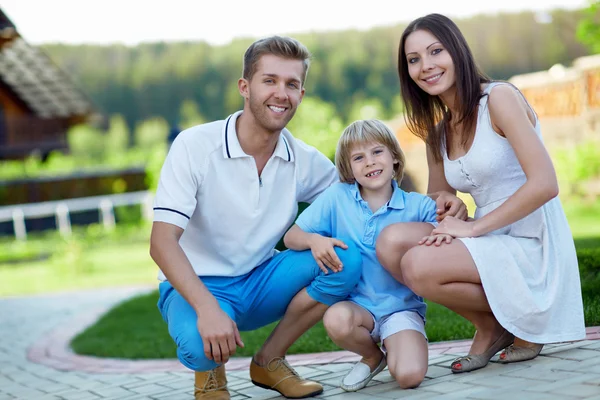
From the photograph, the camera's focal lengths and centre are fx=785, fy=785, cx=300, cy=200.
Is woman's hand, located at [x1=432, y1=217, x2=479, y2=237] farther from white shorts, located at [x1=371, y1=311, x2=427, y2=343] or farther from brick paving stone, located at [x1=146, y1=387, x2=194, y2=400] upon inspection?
brick paving stone, located at [x1=146, y1=387, x2=194, y2=400]

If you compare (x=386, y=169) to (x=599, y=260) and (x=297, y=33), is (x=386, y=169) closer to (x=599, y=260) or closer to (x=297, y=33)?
(x=599, y=260)

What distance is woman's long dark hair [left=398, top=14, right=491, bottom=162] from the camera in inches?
124

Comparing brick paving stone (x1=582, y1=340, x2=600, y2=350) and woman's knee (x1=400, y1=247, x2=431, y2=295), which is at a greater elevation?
woman's knee (x1=400, y1=247, x2=431, y2=295)

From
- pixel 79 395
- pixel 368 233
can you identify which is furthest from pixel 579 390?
pixel 79 395

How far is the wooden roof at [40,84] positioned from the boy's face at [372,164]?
70.9 feet

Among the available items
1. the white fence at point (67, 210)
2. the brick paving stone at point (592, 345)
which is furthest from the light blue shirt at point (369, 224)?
the white fence at point (67, 210)

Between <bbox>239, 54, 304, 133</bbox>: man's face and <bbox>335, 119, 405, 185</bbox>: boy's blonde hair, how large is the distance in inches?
10.1

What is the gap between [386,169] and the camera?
126 inches

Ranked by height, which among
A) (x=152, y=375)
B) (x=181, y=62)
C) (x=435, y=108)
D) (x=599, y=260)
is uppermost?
(x=181, y=62)

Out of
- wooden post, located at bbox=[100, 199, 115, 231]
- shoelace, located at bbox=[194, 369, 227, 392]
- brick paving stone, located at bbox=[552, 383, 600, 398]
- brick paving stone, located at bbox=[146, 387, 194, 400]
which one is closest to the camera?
brick paving stone, located at bbox=[552, 383, 600, 398]

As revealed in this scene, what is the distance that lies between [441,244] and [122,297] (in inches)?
248

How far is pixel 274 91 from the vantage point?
3.27m

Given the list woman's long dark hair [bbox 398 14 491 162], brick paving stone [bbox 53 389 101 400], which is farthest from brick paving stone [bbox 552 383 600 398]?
brick paving stone [bbox 53 389 101 400]

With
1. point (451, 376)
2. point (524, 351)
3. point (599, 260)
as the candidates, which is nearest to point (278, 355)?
point (451, 376)
